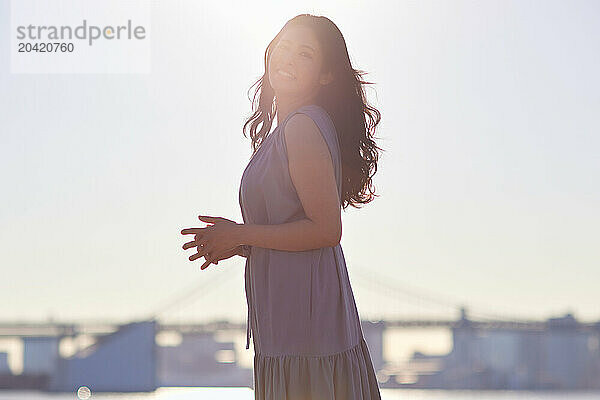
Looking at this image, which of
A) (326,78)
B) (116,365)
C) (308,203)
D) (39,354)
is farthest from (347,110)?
(116,365)

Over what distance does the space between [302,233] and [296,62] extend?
236 mm

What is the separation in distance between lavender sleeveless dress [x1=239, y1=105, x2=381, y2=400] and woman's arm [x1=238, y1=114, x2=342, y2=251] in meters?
0.02

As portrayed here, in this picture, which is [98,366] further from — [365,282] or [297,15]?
[297,15]

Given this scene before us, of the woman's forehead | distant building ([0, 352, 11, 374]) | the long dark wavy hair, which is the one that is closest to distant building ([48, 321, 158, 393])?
distant building ([0, 352, 11, 374])

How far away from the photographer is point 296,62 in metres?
1.29

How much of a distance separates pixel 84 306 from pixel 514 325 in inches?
310

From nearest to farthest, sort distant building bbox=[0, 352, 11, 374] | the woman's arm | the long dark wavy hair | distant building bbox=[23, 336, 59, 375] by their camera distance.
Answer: the woman's arm
the long dark wavy hair
distant building bbox=[23, 336, 59, 375]
distant building bbox=[0, 352, 11, 374]

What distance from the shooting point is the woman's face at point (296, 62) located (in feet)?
4.24

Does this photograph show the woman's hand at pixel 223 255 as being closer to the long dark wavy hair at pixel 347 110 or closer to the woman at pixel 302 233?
the woman at pixel 302 233

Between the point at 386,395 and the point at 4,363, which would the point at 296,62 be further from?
the point at 4,363

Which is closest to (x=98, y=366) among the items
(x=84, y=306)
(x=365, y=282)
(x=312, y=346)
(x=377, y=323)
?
(x=84, y=306)

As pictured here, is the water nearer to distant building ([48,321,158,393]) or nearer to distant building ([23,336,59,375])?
distant building ([48,321,158,393])

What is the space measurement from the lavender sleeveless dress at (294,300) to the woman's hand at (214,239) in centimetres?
5

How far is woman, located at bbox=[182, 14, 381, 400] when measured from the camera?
1.22 meters
